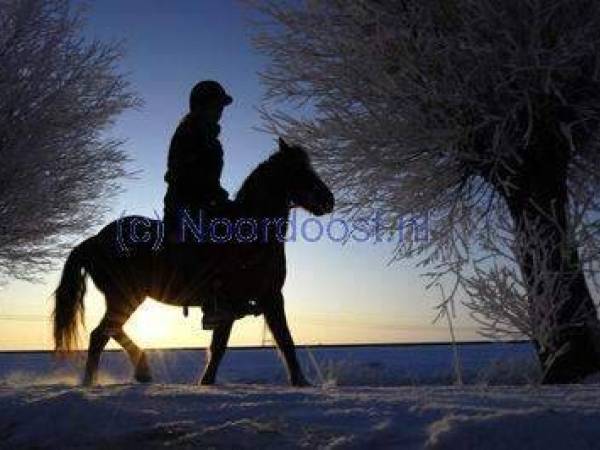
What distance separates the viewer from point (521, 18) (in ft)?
25.7

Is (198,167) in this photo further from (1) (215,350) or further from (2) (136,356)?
(2) (136,356)

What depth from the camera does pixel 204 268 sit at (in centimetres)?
726

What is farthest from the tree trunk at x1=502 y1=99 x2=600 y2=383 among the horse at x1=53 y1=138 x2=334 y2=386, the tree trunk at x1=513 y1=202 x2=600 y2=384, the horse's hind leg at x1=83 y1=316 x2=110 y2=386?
the horse's hind leg at x1=83 y1=316 x2=110 y2=386

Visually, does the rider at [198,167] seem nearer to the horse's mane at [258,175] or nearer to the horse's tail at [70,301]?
the horse's mane at [258,175]

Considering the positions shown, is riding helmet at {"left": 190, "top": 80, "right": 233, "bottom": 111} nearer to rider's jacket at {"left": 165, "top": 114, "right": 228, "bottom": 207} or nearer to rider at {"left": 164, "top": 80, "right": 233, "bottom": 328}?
rider at {"left": 164, "top": 80, "right": 233, "bottom": 328}

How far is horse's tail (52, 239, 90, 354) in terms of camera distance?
756 centimetres

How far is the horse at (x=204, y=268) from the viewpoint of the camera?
711 centimetres

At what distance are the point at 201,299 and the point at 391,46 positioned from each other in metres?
3.62

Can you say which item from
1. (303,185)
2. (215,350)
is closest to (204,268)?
(215,350)

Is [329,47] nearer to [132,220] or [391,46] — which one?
[391,46]

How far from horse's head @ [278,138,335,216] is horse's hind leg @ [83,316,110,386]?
210cm

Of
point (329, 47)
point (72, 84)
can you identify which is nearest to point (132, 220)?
point (329, 47)

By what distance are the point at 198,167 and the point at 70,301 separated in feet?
6.07

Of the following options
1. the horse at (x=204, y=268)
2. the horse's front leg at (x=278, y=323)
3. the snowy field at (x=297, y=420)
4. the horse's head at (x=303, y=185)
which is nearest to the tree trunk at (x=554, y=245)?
the horse's head at (x=303, y=185)
